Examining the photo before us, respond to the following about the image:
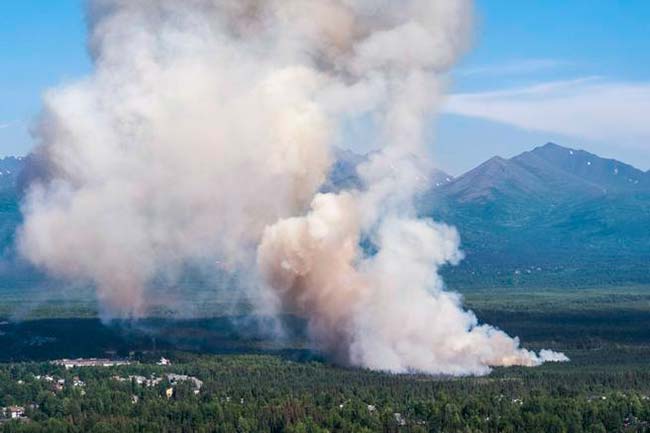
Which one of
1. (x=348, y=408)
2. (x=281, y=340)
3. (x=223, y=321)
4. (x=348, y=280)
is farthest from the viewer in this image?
(x=223, y=321)

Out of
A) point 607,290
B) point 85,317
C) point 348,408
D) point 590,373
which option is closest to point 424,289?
point 590,373

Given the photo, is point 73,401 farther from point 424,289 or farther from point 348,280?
point 424,289

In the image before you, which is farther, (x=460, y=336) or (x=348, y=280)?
(x=460, y=336)

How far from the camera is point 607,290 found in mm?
194625

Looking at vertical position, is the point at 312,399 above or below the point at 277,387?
below

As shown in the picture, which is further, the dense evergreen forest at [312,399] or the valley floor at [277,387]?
the valley floor at [277,387]

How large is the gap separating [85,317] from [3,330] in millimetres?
14446

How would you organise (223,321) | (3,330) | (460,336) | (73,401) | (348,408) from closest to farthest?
(348,408) < (73,401) < (460,336) < (3,330) < (223,321)

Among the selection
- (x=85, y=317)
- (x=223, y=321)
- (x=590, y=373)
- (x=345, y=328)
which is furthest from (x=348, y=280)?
(x=85, y=317)

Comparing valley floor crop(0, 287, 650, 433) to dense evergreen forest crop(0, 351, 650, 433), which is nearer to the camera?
dense evergreen forest crop(0, 351, 650, 433)

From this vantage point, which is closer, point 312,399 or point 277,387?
point 312,399

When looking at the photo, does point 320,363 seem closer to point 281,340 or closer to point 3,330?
point 281,340

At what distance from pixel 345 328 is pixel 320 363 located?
3763 millimetres

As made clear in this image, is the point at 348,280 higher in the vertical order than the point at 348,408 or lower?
higher
